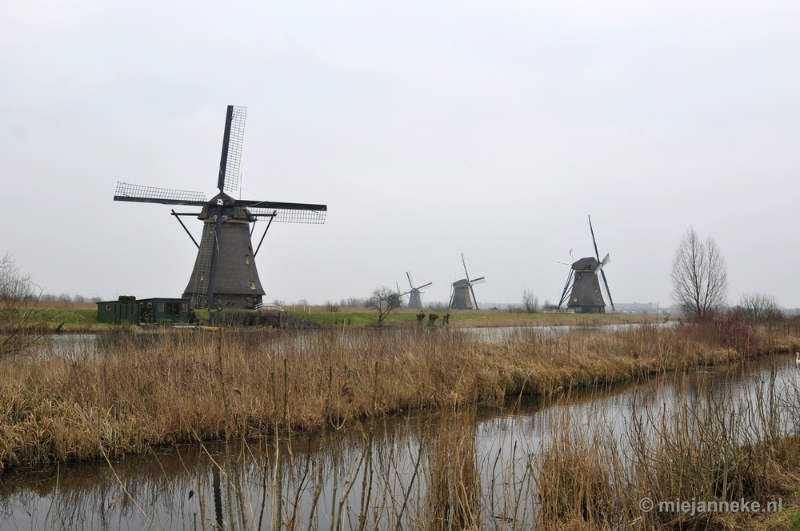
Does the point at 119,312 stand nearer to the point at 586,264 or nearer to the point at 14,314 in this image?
the point at 14,314

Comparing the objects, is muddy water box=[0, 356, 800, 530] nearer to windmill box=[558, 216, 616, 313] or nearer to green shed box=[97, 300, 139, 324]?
green shed box=[97, 300, 139, 324]

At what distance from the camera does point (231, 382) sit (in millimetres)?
8641

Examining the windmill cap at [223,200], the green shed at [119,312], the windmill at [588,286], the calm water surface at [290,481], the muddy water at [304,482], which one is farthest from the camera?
the windmill at [588,286]

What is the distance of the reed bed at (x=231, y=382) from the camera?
7055 mm

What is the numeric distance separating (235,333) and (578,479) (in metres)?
8.48

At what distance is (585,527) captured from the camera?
3.95 m

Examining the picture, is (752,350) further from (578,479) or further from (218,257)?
(218,257)

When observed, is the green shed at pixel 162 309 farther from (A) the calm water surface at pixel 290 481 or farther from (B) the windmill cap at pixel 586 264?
(B) the windmill cap at pixel 586 264

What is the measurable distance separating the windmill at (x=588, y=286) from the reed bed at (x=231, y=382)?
136 feet

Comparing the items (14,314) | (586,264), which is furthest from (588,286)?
(14,314)

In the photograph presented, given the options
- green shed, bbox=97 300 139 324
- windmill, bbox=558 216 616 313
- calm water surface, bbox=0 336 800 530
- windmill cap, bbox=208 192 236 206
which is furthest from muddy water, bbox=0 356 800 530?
windmill, bbox=558 216 616 313

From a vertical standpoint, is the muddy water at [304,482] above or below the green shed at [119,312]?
below

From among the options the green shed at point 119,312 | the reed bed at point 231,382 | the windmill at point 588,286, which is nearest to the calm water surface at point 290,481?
the reed bed at point 231,382

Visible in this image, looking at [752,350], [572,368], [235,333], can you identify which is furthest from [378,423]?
[752,350]
